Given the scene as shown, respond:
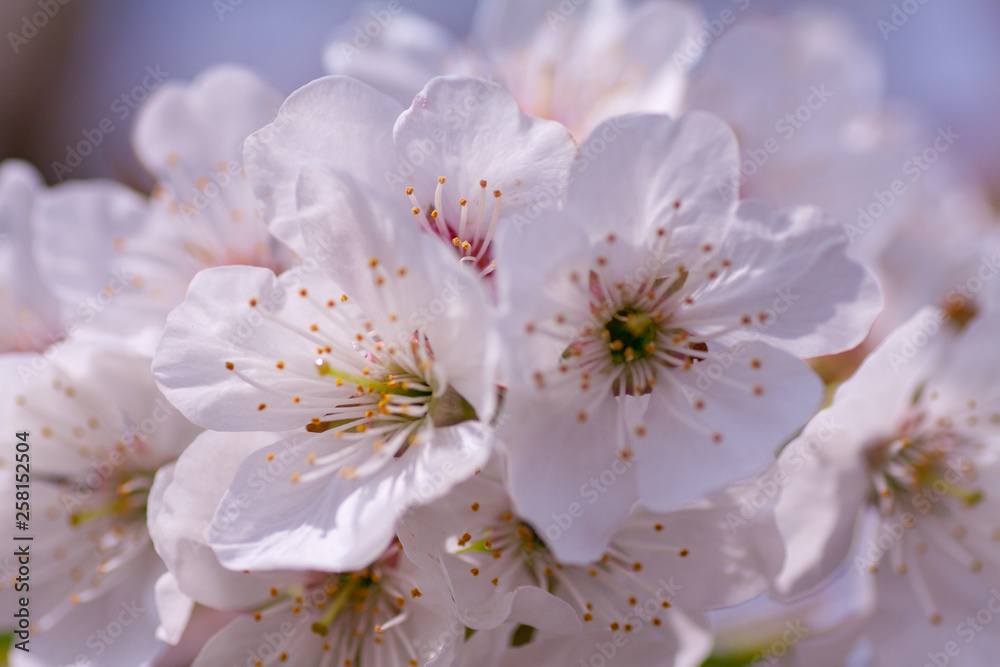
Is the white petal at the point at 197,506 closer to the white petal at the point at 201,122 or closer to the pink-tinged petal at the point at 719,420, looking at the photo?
the pink-tinged petal at the point at 719,420

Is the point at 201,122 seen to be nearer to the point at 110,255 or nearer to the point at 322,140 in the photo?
the point at 110,255

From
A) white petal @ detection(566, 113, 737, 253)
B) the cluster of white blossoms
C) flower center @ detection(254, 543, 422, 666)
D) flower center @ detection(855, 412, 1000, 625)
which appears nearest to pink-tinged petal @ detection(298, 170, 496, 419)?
the cluster of white blossoms

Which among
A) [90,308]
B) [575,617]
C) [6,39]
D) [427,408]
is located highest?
[427,408]

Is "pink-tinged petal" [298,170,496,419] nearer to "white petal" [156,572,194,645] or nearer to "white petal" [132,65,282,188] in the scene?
"white petal" [156,572,194,645]

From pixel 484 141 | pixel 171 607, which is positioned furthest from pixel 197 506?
pixel 484 141

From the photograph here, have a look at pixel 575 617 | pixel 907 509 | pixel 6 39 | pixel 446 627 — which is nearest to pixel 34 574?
pixel 446 627

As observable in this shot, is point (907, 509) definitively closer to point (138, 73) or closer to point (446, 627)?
point (446, 627)
